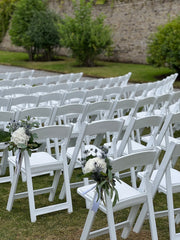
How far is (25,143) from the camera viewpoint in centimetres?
334

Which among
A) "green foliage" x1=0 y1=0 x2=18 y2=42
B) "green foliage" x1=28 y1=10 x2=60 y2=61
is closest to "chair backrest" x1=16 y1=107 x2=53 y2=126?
"green foliage" x1=28 y1=10 x2=60 y2=61

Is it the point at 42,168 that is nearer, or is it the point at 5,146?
the point at 42,168

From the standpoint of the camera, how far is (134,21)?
2152 centimetres

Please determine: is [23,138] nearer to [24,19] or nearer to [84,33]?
[84,33]

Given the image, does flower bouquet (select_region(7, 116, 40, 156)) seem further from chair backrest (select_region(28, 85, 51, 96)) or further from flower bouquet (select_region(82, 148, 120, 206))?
chair backrest (select_region(28, 85, 51, 96))

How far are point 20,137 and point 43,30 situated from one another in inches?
781

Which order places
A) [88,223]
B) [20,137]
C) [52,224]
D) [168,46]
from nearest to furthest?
[88,223], [20,137], [52,224], [168,46]

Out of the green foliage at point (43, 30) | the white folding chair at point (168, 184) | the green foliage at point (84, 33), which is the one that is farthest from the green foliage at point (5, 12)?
the white folding chair at point (168, 184)

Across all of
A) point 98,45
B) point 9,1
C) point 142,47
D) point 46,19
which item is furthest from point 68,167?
point 9,1

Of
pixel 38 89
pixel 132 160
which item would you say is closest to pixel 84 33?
pixel 38 89

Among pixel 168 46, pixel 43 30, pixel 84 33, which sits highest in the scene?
pixel 168 46

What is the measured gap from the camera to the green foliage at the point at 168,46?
14.0m

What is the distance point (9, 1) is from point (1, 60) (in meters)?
7.33

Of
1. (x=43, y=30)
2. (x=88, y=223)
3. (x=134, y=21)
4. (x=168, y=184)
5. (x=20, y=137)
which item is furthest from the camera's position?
(x=43, y=30)
